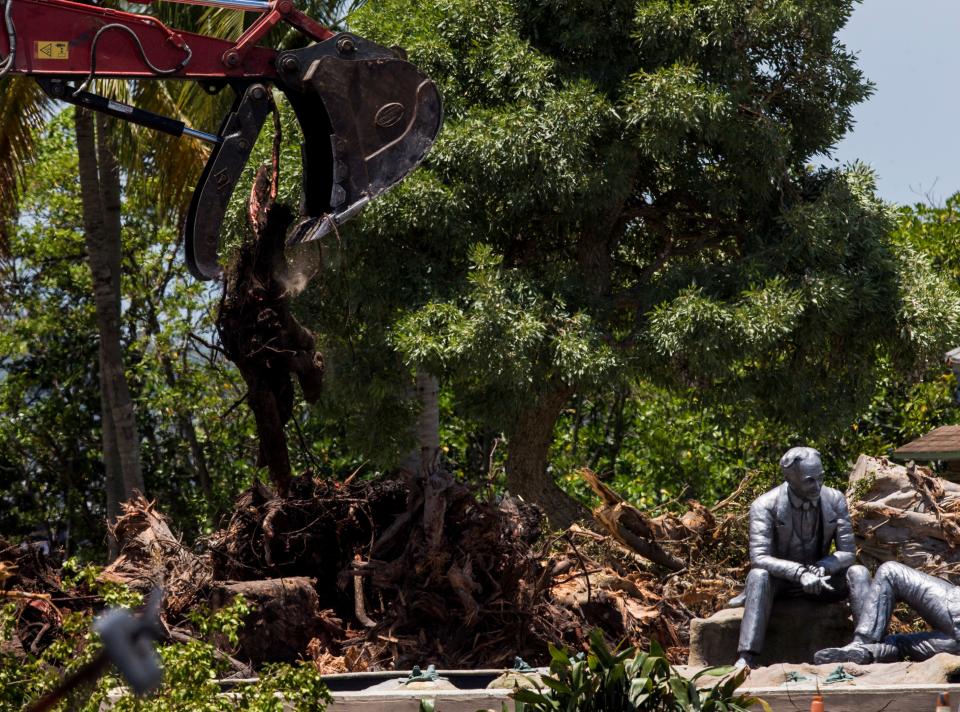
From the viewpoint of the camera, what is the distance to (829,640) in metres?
7.64

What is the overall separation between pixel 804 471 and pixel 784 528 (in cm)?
40

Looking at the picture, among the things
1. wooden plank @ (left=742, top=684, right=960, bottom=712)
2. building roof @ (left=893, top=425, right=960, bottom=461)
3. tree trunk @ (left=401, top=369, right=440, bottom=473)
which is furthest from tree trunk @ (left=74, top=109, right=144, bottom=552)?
wooden plank @ (left=742, top=684, right=960, bottom=712)

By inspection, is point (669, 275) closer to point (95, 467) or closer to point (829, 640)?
point (829, 640)

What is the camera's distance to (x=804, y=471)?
24.7 feet

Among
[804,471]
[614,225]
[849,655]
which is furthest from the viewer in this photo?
[614,225]

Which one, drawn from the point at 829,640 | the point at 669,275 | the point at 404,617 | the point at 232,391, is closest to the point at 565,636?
the point at 404,617

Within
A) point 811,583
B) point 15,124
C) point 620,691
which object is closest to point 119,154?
point 15,124

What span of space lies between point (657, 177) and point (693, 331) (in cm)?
263

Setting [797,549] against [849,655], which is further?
[797,549]

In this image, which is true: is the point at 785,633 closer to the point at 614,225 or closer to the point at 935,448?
the point at 935,448

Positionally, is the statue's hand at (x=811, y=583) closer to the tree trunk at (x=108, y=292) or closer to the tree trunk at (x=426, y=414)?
the tree trunk at (x=426, y=414)

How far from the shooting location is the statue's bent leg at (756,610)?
7.36m

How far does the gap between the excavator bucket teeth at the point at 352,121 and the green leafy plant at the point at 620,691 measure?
229 centimetres

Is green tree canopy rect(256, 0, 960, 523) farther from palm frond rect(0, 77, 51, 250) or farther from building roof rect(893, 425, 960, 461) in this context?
palm frond rect(0, 77, 51, 250)
